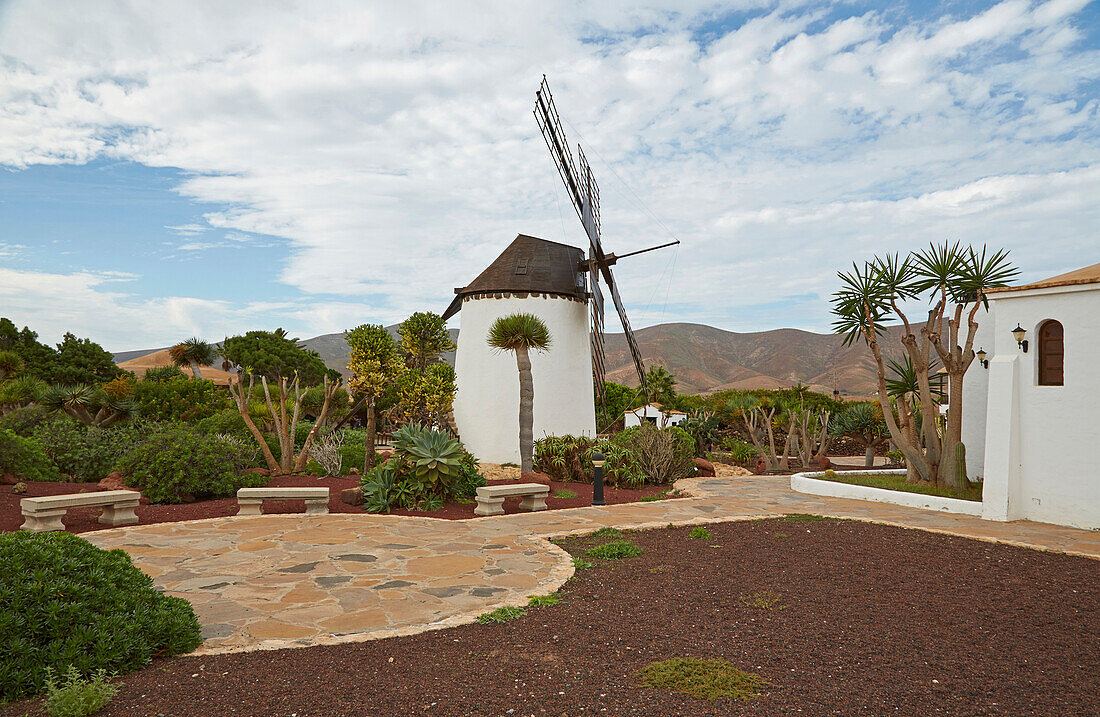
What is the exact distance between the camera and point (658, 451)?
13867 millimetres

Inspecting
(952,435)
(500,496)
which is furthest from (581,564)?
(952,435)

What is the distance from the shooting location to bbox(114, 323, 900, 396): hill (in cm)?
9012

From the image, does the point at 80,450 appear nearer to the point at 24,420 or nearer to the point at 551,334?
the point at 24,420

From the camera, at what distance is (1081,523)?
827 centimetres

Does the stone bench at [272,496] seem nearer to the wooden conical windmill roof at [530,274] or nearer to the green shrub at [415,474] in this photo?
the green shrub at [415,474]

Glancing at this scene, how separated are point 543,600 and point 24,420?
43.8 feet

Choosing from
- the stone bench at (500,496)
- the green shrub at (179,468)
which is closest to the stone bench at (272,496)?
the green shrub at (179,468)

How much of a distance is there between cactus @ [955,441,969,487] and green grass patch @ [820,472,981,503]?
16 cm

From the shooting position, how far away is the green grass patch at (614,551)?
6.77 m

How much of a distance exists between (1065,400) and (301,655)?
9.10 metres

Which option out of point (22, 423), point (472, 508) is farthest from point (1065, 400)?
point (22, 423)

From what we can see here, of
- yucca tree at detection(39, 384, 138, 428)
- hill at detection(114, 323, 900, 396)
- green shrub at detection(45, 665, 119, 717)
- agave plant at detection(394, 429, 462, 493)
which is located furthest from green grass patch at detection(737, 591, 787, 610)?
hill at detection(114, 323, 900, 396)

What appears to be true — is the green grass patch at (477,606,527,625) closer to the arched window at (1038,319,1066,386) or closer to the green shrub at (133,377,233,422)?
the arched window at (1038,319,1066,386)

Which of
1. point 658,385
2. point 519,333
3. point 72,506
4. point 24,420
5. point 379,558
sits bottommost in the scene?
point 379,558
